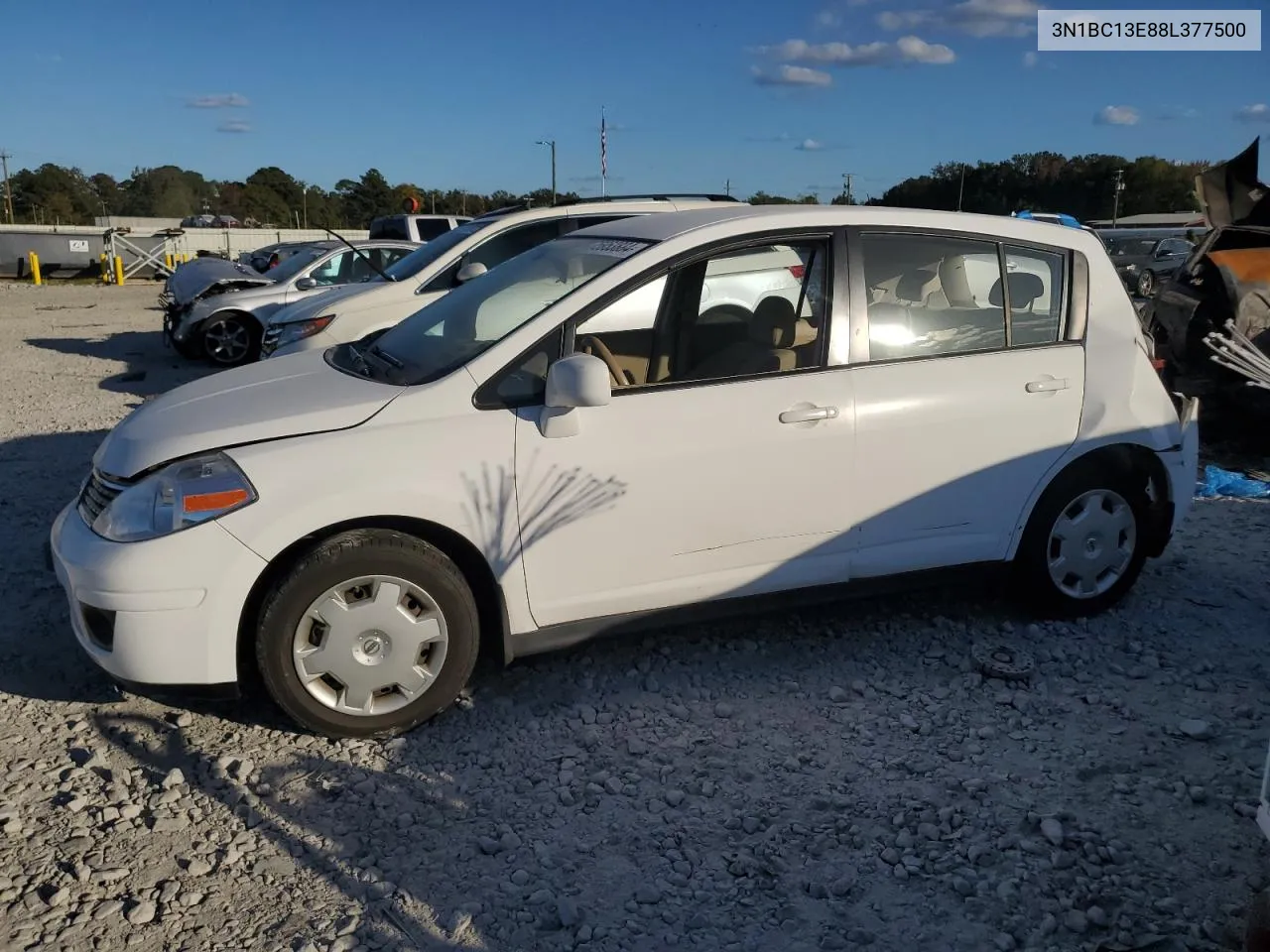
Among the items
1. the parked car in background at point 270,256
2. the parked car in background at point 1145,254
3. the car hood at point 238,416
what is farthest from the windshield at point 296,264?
the parked car in background at point 1145,254

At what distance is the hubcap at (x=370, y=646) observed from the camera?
3.47 metres

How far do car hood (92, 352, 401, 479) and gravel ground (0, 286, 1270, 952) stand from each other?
1.01 m

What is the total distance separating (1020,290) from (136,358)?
12678mm

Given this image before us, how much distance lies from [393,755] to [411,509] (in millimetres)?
863

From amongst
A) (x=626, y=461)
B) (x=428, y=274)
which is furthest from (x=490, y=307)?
(x=428, y=274)

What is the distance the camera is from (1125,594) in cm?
482

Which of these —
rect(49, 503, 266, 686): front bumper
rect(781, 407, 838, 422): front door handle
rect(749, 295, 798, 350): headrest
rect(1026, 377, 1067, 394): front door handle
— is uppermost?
rect(749, 295, 798, 350): headrest

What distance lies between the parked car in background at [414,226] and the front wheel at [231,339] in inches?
139

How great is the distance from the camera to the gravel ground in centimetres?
278

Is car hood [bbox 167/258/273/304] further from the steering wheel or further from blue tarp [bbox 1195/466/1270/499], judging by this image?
blue tarp [bbox 1195/466/1270/499]

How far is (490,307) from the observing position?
436cm

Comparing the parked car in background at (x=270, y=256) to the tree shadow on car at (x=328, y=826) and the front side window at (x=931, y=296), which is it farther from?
the tree shadow on car at (x=328, y=826)

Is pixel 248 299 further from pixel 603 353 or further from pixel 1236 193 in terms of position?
pixel 1236 193

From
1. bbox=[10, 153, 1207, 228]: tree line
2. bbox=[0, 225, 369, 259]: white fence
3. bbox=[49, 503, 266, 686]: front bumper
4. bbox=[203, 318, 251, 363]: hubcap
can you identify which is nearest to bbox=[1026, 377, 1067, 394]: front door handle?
bbox=[49, 503, 266, 686]: front bumper
